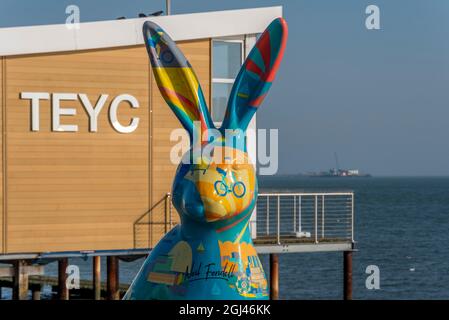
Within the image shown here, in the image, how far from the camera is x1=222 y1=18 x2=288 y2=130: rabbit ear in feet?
33.2

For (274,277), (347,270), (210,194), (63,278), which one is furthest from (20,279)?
(210,194)

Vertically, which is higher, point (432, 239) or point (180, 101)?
point (180, 101)

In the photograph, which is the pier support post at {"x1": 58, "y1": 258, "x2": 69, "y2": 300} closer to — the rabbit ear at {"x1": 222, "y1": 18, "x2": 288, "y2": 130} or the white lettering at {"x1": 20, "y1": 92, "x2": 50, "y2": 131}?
the white lettering at {"x1": 20, "y1": 92, "x2": 50, "y2": 131}

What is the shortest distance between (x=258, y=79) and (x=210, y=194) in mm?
1348

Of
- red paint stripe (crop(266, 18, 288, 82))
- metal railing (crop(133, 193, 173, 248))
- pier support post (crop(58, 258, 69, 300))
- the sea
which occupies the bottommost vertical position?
the sea

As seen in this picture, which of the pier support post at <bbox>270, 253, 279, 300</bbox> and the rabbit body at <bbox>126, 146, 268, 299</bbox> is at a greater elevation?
the rabbit body at <bbox>126, 146, 268, 299</bbox>

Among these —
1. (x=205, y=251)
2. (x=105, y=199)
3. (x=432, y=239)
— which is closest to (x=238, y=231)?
(x=205, y=251)

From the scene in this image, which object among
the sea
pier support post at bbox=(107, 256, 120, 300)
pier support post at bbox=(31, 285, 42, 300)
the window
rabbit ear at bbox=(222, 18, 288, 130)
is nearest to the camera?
rabbit ear at bbox=(222, 18, 288, 130)

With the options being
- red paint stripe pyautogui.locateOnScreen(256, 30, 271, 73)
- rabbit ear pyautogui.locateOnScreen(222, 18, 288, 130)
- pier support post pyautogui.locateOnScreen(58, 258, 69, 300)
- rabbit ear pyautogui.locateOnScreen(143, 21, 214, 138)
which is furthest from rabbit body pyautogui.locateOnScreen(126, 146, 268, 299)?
pier support post pyautogui.locateOnScreen(58, 258, 69, 300)

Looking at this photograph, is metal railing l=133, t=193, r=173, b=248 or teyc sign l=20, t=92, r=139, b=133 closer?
teyc sign l=20, t=92, r=139, b=133

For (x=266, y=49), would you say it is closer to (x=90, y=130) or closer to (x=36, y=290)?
(x=90, y=130)
